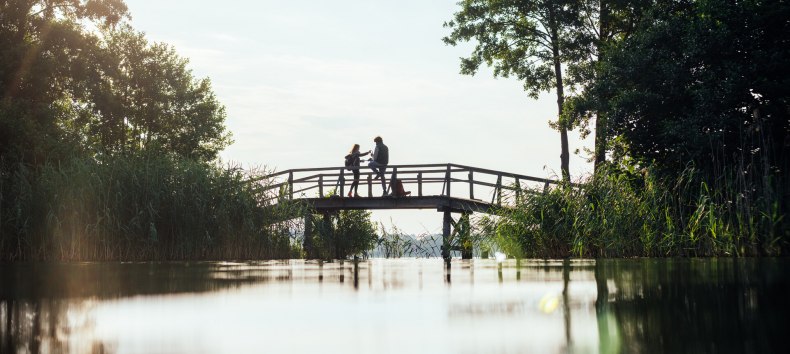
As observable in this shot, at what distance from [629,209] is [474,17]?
57.3 feet

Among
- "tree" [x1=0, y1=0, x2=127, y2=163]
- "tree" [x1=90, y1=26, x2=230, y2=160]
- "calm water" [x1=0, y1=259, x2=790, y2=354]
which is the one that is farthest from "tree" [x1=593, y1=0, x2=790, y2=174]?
"tree" [x1=90, y1=26, x2=230, y2=160]

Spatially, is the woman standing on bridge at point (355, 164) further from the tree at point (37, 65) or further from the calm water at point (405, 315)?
the calm water at point (405, 315)

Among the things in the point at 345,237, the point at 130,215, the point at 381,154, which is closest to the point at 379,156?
the point at 381,154

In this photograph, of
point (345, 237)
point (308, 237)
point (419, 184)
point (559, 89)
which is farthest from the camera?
point (559, 89)

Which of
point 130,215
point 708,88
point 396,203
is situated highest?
point 708,88

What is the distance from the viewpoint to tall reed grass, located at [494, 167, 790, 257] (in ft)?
36.4

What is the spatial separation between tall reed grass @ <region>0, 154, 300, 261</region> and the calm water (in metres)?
5.92

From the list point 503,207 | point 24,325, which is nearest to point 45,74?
point 503,207

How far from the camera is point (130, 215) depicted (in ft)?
42.7

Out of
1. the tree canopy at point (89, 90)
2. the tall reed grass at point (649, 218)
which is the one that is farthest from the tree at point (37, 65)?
A: the tall reed grass at point (649, 218)

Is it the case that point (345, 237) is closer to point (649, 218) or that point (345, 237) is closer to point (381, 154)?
point (381, 154)

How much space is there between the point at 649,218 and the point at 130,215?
7.40m

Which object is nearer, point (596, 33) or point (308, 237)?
point (308, 237)

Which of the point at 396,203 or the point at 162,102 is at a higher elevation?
the point at 162,102
